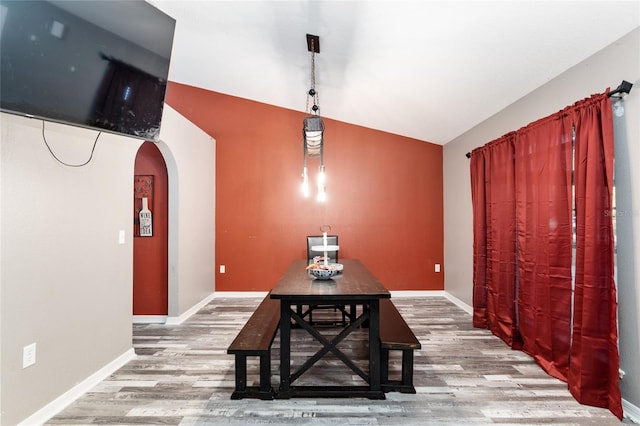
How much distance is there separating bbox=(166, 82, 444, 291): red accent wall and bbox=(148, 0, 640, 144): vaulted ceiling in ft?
1.96

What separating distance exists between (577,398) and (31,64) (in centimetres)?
368

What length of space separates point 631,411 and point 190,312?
13.2 ft

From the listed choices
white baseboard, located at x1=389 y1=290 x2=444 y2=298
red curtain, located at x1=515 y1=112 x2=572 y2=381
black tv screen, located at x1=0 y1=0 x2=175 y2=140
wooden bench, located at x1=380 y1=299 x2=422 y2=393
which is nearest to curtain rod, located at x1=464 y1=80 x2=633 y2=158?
red curtain, located at x1=515 y1=112 x2=572 y2=381

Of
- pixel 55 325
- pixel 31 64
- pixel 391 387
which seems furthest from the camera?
pixel 391 387

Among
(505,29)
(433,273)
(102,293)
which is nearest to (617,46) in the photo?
(505,29)

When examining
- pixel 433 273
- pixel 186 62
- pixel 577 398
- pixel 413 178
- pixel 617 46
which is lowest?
pixel 577 398

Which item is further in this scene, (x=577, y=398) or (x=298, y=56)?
(x=298, y=56)

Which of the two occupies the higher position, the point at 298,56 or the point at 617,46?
the point at 298,56

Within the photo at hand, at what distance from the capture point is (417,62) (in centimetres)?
255

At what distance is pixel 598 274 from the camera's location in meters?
1.84

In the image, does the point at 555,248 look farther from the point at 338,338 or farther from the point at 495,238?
the point at 338,338

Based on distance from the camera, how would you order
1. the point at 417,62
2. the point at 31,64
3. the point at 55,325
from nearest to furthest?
1. the point at 31,64
2. the point at 55,325
3. the point at 417,62

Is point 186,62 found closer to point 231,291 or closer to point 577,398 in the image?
point 231,291

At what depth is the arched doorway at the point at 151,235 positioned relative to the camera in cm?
347
